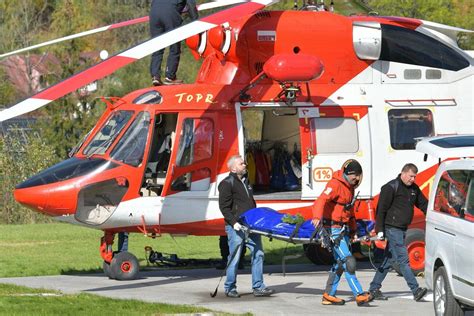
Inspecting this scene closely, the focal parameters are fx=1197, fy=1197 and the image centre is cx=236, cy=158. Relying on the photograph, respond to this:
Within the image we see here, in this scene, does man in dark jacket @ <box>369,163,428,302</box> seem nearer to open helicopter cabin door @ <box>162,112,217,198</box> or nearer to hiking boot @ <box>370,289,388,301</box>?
hiking boot @ <box>370,289,388,301</box>

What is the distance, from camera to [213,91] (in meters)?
17.4

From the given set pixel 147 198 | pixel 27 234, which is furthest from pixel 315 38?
pixel 27 234

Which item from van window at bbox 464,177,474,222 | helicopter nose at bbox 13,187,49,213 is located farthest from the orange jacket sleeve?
helicopter nose at bbox 13,187,49,213

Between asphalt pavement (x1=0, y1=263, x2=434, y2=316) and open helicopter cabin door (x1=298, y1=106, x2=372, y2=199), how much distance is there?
4.58 ft

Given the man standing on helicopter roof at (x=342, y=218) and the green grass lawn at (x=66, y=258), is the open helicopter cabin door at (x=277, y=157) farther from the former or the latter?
the man standing on helicopter roof at (x=342, y=218)

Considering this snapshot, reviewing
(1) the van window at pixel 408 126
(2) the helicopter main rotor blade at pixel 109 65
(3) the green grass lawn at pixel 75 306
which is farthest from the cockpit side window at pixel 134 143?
(1) the van window at pixel 408 126

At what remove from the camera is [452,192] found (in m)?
12.5

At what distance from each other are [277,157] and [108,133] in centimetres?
302

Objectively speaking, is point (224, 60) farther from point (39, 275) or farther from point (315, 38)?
point (39, 275)

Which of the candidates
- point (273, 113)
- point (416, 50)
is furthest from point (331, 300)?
point (416, 50)

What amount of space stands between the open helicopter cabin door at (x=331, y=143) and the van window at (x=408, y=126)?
1.33 feet

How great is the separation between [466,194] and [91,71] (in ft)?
15.4

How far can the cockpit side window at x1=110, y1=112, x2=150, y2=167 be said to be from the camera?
666 inches

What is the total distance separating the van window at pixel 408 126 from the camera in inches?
701
